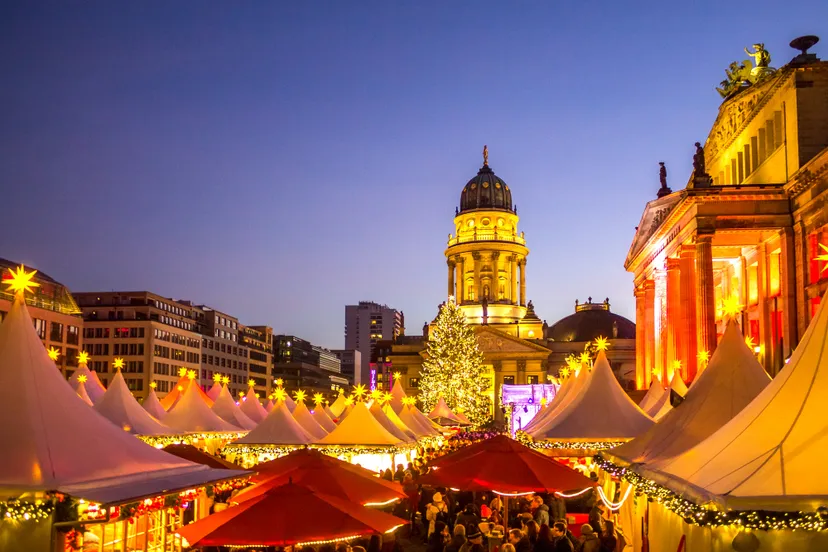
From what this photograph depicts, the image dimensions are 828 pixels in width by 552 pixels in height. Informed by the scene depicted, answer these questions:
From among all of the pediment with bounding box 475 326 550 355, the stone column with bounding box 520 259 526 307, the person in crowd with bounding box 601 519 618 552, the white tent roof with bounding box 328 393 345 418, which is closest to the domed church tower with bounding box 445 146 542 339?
the stone column with bounding box 520 259 526 307

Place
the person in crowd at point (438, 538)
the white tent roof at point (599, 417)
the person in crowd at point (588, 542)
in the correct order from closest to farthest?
the person in crowd at point (588, 542) < the person in crowd at point (438, 538) < the white tent roof at point (599, 417)

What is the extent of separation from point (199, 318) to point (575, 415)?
10608 centimetres

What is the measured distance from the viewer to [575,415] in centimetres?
2508

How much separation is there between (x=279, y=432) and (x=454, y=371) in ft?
189

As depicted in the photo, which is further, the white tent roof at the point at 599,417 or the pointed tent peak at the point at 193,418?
the pointed tent peak at the point at 193,418

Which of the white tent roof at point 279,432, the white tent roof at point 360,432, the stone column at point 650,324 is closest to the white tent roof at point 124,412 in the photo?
the white tent roof at point 279,432

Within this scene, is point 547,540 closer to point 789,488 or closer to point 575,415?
point 789,488

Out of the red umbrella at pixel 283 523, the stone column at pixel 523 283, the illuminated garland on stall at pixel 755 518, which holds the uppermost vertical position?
the stone column at pixel 523 283

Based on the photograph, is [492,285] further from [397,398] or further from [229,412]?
[229,412]

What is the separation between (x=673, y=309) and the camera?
5153 centimetres

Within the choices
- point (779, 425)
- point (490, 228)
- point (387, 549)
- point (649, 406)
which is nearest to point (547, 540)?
point (387, 549)

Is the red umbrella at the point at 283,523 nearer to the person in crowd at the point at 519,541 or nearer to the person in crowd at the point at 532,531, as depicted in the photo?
the person in crowd at the point at 519,541

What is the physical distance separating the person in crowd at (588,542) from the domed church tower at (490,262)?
102 m

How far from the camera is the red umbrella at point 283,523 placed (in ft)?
34.6
